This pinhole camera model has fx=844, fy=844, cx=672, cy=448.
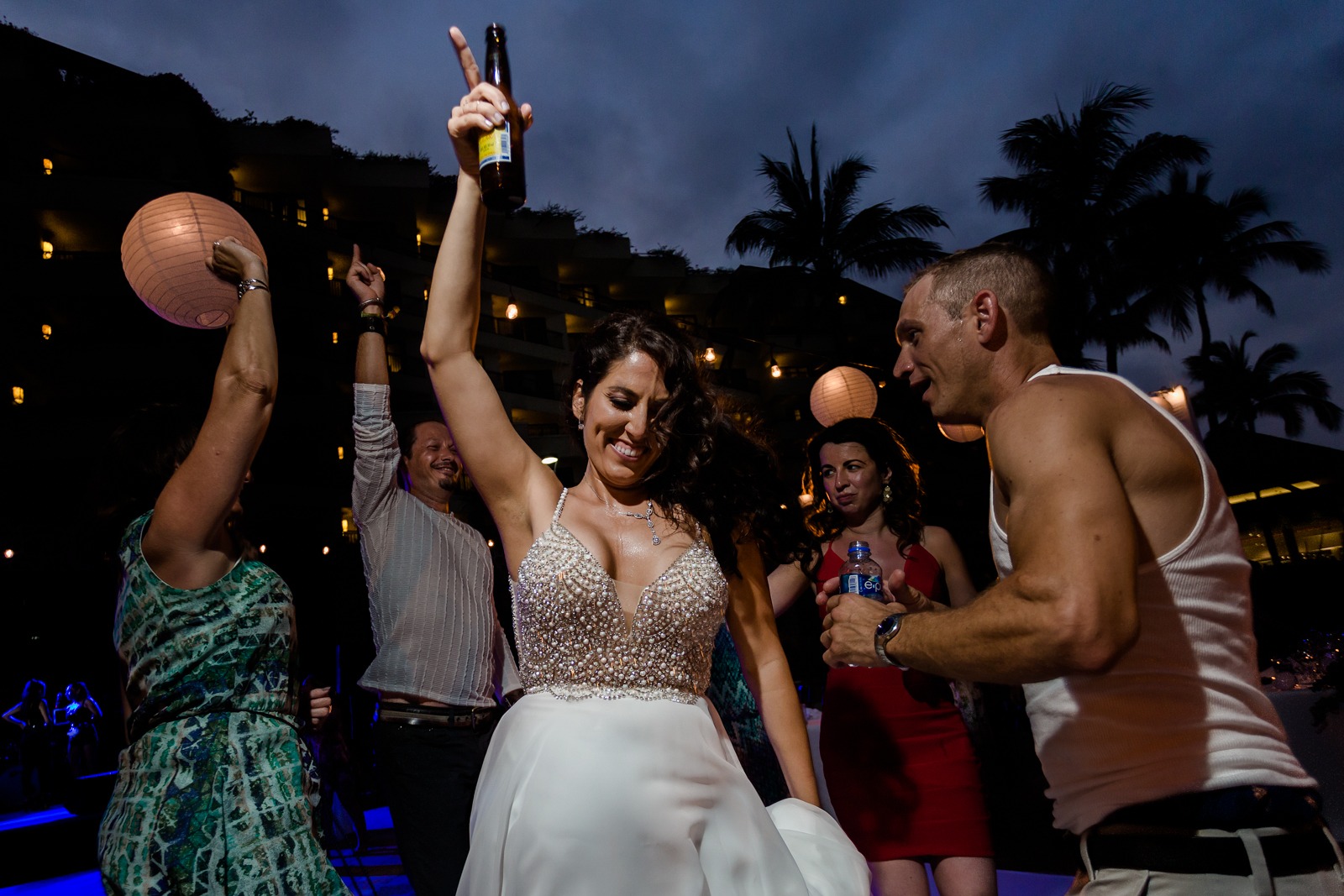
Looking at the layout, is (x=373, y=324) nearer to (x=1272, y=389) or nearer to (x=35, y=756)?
(x=35, y=756)

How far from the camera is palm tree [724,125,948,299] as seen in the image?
72.0 feet

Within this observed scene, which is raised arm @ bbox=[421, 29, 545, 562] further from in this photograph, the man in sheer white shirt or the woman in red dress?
the woman in red dress

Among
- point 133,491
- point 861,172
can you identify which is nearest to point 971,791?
point 133,491

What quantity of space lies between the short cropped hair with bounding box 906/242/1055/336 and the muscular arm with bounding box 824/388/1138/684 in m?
0.36

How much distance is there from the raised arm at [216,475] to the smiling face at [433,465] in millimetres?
1644

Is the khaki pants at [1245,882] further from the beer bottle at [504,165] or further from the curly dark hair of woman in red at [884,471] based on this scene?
the curly dark hair of woman in red at [884,471]

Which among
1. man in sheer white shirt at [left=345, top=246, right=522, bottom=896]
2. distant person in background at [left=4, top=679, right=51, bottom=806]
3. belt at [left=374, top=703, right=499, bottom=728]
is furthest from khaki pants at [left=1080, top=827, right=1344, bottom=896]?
distant person in background at [left=4, top=679, right=51, bottom=806]

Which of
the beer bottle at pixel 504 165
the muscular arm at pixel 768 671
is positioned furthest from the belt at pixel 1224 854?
the beer bottle at pixel 504 165

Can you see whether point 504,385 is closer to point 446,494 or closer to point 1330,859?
point 446,494

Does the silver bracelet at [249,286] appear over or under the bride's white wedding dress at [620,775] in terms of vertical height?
over

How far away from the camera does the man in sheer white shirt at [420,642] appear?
120 inches

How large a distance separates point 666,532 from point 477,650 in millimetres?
1434

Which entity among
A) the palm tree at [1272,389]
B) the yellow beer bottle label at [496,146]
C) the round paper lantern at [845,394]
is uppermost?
the palm tree at [1272,389]

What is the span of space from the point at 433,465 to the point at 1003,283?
8.98 ft
